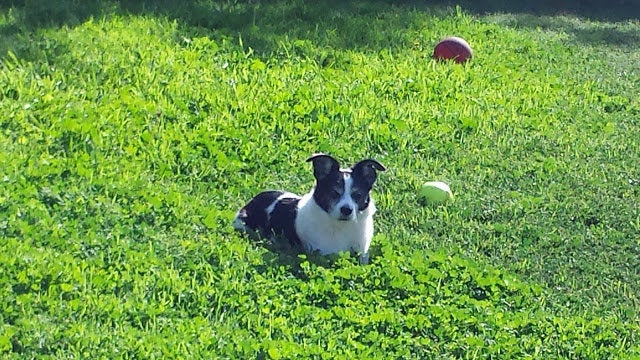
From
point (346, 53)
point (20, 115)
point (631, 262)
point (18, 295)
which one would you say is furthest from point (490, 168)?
point (18, 295)

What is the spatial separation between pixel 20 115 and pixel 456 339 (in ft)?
11.6

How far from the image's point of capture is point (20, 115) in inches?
288

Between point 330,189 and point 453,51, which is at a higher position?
point 330,189

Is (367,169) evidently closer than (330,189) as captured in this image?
No

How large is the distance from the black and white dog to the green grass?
176mm

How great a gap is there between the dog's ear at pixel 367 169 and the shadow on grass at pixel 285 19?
12.3 ft

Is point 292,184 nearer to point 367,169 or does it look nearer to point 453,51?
point 367,169

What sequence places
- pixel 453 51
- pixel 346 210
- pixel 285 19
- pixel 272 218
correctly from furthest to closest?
pixel 285 19, pixel 453 51, pixel 272 218, pixel 346 210

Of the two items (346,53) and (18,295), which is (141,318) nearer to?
(18,295)

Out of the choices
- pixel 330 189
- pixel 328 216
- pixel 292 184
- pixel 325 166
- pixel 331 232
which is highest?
pixel 325 166

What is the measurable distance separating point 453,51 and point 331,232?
4909 millimetres

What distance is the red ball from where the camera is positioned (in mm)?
10734

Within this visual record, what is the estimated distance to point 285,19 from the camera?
1154 cm

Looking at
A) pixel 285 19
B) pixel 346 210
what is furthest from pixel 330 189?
pixel 285 19
